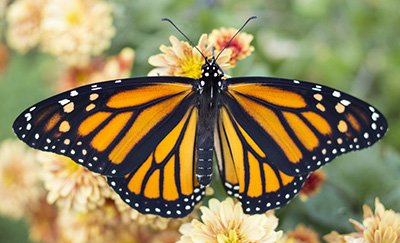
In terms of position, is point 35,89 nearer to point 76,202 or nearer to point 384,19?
point 76,202

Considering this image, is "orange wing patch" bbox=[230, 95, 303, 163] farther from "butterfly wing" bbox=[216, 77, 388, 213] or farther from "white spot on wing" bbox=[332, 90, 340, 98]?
"white spot on wing" bbox=[332, 90, 340, 98]

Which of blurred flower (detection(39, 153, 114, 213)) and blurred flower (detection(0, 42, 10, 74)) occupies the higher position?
blurred flower (detection(0, 42, 10, 74))

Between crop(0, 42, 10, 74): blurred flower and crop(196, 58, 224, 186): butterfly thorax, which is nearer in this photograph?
crop(196, 58, 224, 186): butterfly thorax

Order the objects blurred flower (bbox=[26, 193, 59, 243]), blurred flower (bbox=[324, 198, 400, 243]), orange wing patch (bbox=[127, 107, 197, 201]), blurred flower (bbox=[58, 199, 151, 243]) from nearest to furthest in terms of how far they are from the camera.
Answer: blurred flower (bbox=[324, 198, 400, 243])
orange wing patch (bbox=[127, 107, 197, 201])
blurred flower (bbox=[58, 199, 151, 243])
blurred flower (bbox=[26, 193, 59, 243])

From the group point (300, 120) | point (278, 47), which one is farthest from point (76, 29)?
point (278, 47)

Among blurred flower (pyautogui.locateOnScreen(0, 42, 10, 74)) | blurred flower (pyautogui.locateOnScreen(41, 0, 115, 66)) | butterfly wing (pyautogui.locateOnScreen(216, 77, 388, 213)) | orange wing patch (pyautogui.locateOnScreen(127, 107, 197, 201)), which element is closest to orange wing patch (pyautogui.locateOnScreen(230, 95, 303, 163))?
butterfly wing (pyautogui.locateOnScreen(216, 77, 388, 213))

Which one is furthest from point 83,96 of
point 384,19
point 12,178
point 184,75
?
point 384,19
